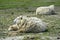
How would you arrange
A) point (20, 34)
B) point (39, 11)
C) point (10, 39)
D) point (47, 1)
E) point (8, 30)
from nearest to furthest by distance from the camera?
point (10, 39)
point (20, 34)
point (8, 30)
point (39, 11)
point (47, 1)

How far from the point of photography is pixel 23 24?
47.9ft

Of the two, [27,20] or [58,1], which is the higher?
[27,20]

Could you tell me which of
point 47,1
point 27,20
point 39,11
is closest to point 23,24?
point 27,20

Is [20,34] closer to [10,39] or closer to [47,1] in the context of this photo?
[10,39]

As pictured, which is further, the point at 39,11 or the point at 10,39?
the point at 39,11

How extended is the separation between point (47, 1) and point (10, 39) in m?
21.7

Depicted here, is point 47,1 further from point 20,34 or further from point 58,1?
point 20,34

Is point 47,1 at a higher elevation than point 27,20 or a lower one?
lower

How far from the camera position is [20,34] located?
1400 cm

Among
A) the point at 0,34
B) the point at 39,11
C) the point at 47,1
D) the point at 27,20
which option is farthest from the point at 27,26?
the point at 47,1

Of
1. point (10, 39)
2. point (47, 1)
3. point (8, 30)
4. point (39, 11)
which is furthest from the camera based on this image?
point (47, 1)

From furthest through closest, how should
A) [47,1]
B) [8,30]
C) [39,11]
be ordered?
[47,1], [39,11], [8,30]

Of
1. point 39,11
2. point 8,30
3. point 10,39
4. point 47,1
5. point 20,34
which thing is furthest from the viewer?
point 47,1

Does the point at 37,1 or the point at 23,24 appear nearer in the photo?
the point at 23,24
